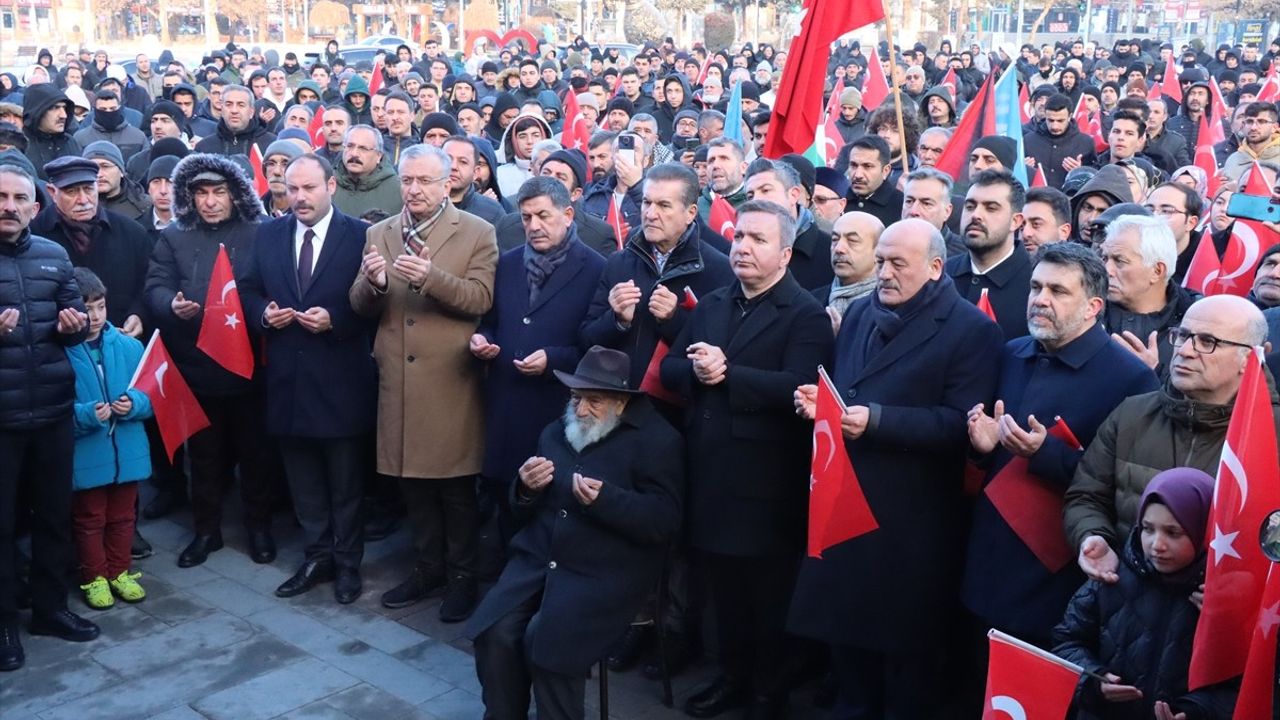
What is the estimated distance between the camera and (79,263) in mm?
7090

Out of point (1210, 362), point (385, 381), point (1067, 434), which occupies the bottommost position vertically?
point (385, 381)

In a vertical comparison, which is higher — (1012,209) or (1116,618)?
(1012,209)

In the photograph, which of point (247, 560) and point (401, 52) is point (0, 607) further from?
point (401, 52)

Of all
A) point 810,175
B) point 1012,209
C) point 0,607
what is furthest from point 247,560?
point 1012,209

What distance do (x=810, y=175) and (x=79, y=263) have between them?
4003mm

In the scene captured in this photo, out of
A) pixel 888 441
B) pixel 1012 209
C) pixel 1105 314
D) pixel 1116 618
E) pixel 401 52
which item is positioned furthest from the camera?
pixel 401 52

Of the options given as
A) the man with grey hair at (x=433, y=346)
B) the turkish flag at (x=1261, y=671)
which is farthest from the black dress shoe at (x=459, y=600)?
the turkish flag at (x=1261, y=671)

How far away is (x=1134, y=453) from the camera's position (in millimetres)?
3898

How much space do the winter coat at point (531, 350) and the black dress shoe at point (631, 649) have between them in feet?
2.97

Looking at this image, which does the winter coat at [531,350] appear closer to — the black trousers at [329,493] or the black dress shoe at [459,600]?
the black dress shoe at [459,600]

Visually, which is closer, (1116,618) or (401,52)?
(1116,618)

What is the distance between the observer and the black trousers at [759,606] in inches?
202

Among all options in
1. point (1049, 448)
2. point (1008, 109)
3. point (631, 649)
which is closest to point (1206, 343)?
point (1049, 448)

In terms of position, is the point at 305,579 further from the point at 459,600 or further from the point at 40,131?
the point at 40,131
